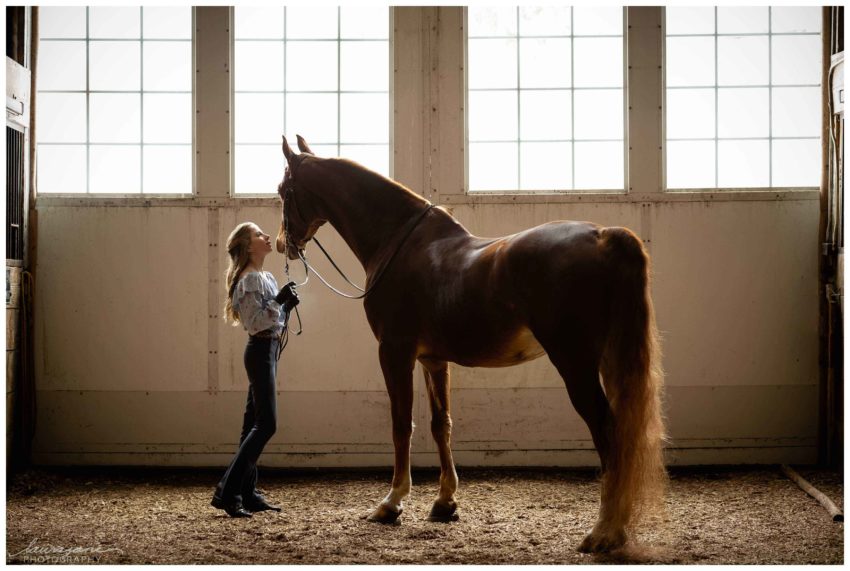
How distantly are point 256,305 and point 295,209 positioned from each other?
23.0 inches

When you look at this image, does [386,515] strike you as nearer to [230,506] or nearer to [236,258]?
[230,506]

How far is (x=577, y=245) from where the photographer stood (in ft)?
9.08

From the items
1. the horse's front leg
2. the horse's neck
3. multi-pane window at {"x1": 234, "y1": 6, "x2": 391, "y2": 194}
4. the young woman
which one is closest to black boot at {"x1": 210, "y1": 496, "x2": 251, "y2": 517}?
the young woman

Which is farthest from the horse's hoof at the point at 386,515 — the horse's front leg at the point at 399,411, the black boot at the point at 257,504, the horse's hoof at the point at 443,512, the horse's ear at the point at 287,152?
the horse's ear at the point at 287,152

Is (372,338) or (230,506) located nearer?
(230,506)

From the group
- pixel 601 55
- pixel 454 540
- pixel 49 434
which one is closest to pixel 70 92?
pixel 49 434

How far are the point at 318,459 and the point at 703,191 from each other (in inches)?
127

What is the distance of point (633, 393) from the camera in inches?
105

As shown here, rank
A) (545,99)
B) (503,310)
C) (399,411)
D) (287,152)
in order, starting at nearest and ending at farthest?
(503,310)
(399,411)
(287,152)
(545,99)

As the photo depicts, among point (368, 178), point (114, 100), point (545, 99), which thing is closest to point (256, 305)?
point (368, 178)

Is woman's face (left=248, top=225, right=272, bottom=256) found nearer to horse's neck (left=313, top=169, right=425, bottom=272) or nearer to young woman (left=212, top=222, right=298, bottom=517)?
young woman (left=212, top=222, right=298, bottom=517)

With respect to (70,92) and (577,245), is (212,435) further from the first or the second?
(577,245)

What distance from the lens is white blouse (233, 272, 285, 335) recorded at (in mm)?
3451

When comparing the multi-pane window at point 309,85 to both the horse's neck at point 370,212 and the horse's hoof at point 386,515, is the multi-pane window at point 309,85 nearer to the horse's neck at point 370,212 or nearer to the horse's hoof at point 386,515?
the horse's neck at point 370,212
